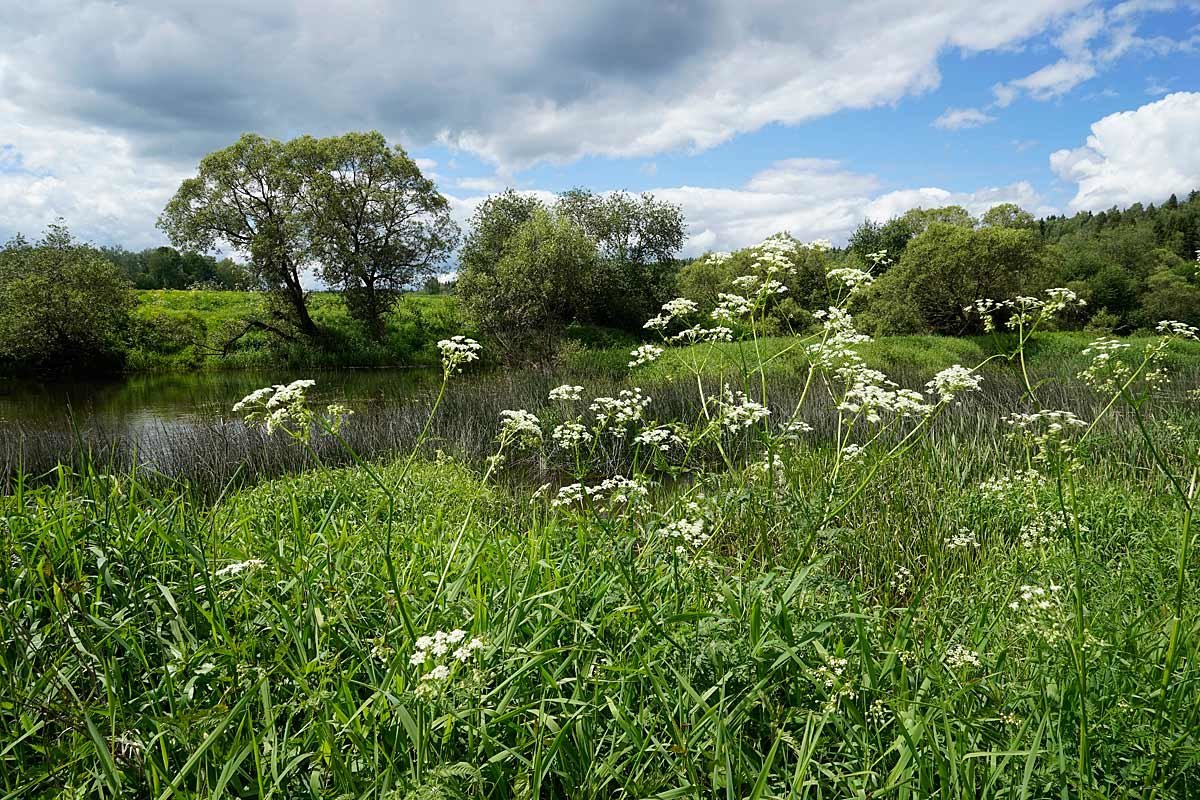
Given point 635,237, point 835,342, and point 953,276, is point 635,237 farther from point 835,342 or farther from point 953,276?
point 835,342

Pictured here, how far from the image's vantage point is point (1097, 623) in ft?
9.33

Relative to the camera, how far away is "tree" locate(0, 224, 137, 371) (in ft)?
80.0

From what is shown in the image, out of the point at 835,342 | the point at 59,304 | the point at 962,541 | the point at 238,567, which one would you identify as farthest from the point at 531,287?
the point at 238,567

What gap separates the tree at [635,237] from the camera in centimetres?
3878

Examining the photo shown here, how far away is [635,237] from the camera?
41.8 meters

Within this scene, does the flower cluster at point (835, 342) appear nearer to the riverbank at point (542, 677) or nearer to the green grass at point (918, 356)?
the riverbank at point (542, 677)

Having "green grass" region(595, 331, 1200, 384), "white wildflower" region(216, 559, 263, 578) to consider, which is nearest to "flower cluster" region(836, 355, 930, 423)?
"white wildflower" region(216, 559, 263, 578)

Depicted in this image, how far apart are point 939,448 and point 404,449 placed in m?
7.50

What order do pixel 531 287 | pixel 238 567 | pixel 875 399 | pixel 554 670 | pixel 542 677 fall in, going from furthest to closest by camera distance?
pixel 531 287
pixel 875 399
pixel 238 567
pixel 554 670
pixel 542 677

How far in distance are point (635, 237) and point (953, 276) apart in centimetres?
1970

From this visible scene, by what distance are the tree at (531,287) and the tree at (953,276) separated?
44.0ft

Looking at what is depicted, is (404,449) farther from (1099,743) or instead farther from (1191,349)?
(1191,349)

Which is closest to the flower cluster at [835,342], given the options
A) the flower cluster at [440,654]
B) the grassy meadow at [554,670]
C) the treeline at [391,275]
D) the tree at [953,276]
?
the grassy meadow at [554,670]

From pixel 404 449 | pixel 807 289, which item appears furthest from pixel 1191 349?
pixel 404 449
